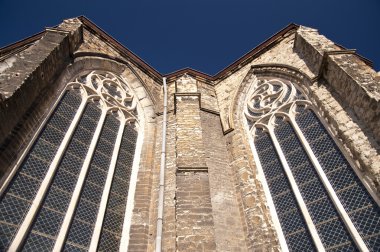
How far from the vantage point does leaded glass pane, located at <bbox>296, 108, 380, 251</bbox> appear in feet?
17.8

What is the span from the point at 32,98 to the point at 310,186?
589 centimetres

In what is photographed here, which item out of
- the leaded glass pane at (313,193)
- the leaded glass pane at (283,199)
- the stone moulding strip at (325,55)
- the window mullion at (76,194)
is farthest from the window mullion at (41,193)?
the stone moulding strip at (325,55)

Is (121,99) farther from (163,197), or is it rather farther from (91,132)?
(163,197)

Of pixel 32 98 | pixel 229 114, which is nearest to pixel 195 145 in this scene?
pixel 229 114

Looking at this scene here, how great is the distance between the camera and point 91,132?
7.74 metres

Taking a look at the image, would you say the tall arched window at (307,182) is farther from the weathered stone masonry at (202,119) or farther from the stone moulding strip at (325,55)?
the stone moulding strip at (325,55)

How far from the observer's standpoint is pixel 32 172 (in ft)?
19.7

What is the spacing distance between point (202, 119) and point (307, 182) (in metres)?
3.49

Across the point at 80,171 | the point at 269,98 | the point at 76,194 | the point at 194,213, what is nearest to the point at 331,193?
the point at 194,213

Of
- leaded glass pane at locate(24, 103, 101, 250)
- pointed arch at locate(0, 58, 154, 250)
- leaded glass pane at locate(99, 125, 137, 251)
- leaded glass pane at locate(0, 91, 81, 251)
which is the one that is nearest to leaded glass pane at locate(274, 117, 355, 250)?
pointed arch at locate(0, 58, 154, 250)

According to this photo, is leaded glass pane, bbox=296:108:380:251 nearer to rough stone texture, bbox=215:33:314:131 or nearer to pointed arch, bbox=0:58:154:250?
rough stone texture, bbox=215:33:314:131

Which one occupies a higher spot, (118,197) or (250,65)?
(250,65)

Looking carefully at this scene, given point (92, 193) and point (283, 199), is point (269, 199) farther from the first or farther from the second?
point (92, 193)

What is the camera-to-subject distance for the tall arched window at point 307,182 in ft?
18.4
